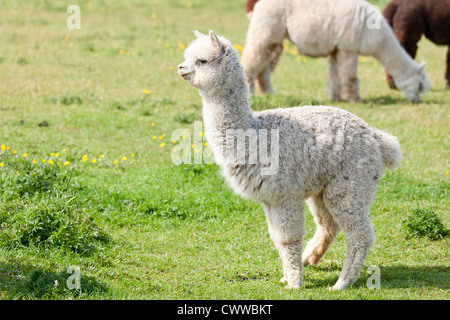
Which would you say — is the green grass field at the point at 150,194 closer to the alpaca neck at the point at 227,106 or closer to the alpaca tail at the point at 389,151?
the alpaca tail at the point at 389,151

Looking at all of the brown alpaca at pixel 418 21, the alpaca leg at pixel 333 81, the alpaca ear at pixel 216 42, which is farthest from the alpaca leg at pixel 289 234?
the brown alpaca at pixel 418 21

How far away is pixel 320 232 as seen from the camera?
6172mm

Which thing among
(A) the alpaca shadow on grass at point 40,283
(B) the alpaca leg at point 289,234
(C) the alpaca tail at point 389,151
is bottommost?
(A) the alpaca shadow on grass at point 40,283

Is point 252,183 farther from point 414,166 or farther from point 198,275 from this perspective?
point 414,166

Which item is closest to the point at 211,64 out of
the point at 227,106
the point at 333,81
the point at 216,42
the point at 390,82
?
the point at 216,42

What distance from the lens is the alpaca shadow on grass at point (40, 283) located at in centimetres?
511

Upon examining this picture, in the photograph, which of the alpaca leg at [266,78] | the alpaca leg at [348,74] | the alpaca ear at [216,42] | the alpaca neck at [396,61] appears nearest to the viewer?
the alpaca ear at [216,42]

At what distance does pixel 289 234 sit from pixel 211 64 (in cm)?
156

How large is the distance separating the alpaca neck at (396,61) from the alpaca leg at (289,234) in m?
7.21

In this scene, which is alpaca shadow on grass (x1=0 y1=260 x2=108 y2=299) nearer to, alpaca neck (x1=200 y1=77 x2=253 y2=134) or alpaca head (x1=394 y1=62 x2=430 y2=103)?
alpaca neck (x1=200 y1=77 x2=253 y2=134)

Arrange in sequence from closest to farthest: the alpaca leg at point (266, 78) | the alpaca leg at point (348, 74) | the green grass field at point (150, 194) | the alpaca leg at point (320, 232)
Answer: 1. the green grass field at point (150, 194)
2. the alpaca leg at point (320, 232)
3. the alpaca leg at point (348, 74)
4. the alpaca leg at point (266, 78)

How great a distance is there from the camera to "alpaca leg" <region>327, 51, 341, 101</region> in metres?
12.2

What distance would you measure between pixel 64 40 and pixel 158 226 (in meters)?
9.39

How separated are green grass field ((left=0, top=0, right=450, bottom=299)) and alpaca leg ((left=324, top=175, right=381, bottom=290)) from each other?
0.58 feet
